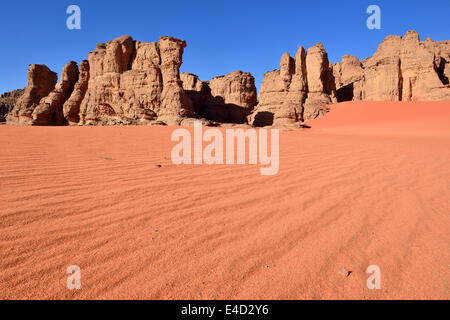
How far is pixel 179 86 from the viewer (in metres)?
18.0

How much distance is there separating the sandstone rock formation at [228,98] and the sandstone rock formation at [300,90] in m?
3.77

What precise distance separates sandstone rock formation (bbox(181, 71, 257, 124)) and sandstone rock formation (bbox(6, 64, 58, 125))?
16.3m

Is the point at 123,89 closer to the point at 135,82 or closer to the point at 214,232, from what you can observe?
the point at 135,82

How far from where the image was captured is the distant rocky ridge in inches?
720

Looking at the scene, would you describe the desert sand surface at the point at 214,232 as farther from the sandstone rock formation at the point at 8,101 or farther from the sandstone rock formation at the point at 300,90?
the sandstone rock formation at the point at 8,101

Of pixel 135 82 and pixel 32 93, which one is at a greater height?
pixel 32 93

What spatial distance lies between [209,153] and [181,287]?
3.42m

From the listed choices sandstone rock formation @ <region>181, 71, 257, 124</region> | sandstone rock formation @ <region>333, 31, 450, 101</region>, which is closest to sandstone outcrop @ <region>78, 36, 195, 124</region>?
sandstone rock formation @ <region>181, 71, 257, 124</region>

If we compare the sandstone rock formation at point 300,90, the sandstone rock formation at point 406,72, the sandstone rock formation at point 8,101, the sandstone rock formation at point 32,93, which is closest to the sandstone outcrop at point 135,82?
the sandstone rock formation at point 32,93

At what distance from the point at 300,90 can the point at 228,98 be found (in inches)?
359

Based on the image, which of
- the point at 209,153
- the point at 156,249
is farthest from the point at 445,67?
the point at 156,249

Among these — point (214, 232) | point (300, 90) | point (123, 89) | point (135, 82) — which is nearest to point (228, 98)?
point (300, 90)

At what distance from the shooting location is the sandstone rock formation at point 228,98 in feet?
91.4
